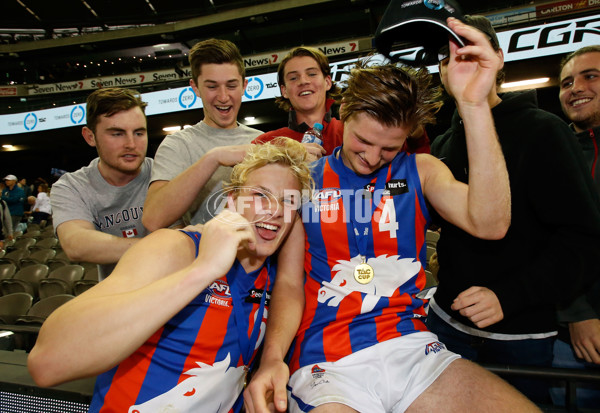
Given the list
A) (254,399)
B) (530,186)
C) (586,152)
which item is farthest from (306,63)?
(254,399)

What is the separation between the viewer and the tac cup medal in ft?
4.46

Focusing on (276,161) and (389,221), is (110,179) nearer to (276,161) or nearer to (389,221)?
(276,161)

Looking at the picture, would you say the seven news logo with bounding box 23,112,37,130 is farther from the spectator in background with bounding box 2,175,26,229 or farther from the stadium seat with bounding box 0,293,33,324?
the stadium seat with bounding box 0,293,33,324

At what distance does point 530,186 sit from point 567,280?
38 cm

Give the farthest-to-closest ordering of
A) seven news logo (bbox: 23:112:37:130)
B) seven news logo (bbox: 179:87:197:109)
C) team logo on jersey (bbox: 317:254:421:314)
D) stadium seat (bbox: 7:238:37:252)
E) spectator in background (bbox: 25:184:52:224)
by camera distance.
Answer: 1. seven news logo (bbox: 23:112:37:130)
2. seven news logo (bbox: 179:87:197:109)
3. spectator in background (bbox: 25:184:52:224)
4. stadium seat (bbox: 7:238:37:252)
5. team logo on jersey (bbox: 317:254:421:314)

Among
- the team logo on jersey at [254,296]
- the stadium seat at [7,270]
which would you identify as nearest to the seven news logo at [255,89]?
the stadium seat at [7,270]

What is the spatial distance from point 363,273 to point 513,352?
77 cm

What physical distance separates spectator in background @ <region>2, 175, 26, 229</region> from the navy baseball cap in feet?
37.1

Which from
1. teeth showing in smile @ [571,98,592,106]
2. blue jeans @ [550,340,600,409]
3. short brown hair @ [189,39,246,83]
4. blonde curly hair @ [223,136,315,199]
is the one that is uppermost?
short brown hair @ [189,39,246,83]

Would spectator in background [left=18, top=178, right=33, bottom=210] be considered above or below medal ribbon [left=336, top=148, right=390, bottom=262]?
above

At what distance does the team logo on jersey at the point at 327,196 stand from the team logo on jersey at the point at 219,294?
485 mm

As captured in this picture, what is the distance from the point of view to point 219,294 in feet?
4.23

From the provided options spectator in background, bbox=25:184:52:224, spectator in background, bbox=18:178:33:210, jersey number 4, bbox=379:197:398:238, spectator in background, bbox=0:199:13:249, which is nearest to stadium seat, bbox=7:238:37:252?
spectator in background, bbox=0:199:13:249

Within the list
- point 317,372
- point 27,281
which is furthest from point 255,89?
point 317,372
